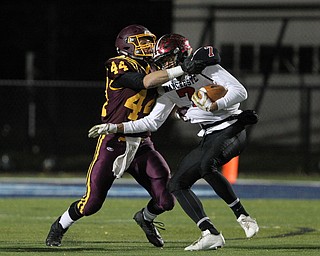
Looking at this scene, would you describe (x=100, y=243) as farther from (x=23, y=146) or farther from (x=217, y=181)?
(x=23, y=146)

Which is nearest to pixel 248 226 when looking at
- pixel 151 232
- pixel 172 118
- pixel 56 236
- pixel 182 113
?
pixel 151 232

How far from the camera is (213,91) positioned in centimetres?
907

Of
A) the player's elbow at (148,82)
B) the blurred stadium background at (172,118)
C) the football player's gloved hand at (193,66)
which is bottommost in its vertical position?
the blurred stadium background at (172,118)

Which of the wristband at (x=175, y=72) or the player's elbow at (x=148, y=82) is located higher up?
the wristband at (x=175, y=72)

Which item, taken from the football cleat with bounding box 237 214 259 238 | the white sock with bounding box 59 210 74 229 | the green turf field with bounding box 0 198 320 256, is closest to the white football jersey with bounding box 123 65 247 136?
the football cleat with bounding box 237 214 259 238

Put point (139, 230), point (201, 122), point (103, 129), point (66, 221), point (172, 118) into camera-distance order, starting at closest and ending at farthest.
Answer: point (103, 129)
point (201, 122)
point (66, 221)
point (139, 230)
point (172, 118)

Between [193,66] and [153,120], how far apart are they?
0.76m

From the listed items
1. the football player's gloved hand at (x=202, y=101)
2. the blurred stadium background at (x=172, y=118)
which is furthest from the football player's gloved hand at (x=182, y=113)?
the blurred stadium background at (x=172, y=118)

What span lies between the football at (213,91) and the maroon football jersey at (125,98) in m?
0.60

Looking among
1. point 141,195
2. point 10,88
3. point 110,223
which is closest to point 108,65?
point 110,223

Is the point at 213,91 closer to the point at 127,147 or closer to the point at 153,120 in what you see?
the point at 153,120

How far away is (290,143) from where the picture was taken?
2175 centimetres

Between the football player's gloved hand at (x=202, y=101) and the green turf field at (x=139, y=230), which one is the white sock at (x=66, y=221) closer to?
the green turf field at (x=139, y=230)

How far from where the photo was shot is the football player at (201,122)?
907cm
